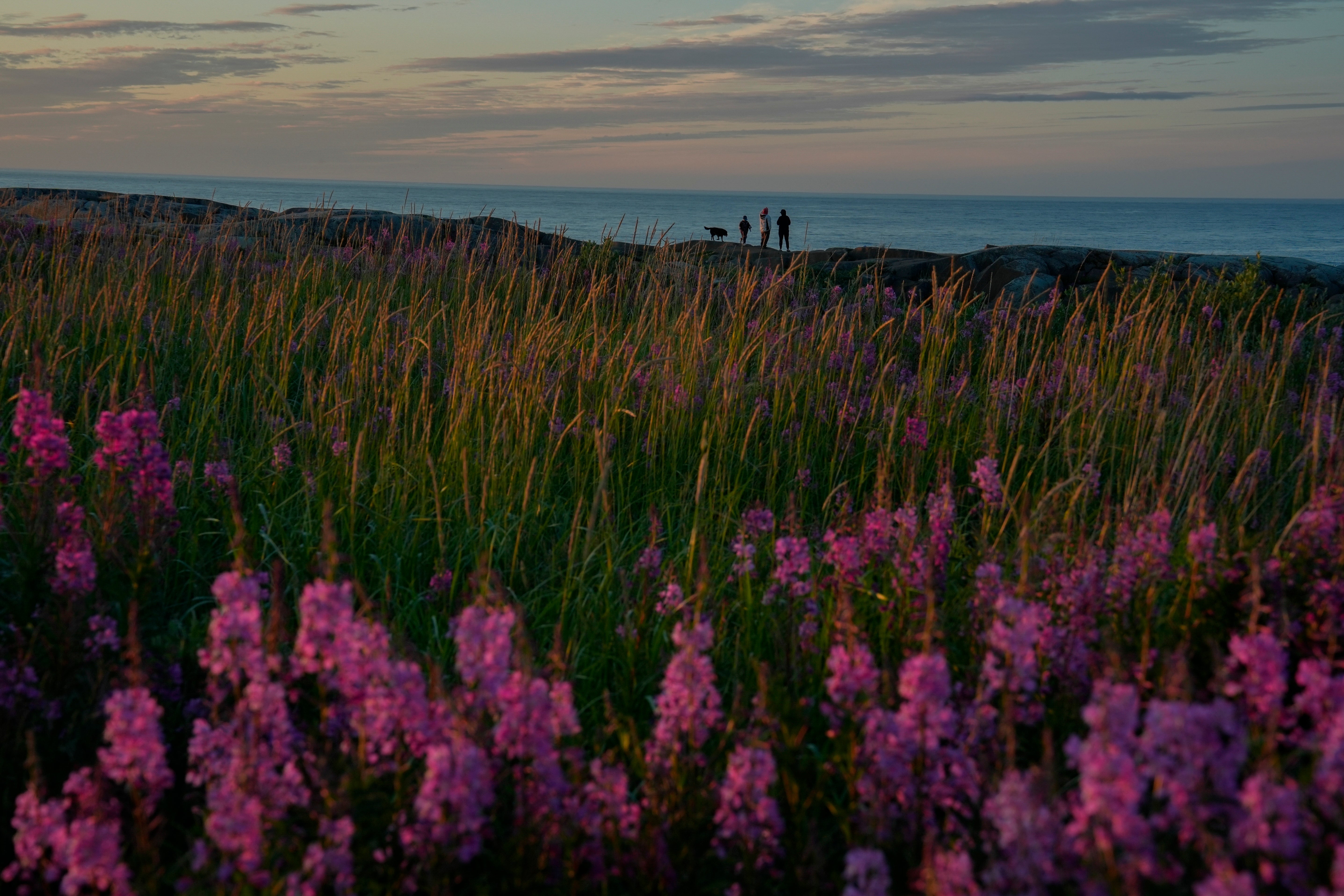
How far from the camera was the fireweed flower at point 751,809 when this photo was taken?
1460 millimetres

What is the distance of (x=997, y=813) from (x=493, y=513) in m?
2.27

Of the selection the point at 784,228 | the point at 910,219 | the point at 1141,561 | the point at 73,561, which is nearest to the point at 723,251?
the point at 784,228

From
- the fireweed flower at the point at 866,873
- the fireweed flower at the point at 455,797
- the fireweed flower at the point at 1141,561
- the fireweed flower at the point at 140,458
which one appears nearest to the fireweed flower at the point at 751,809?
the fireweed flower at the point at 866,873

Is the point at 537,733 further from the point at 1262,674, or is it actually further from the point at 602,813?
the point at 1262,674

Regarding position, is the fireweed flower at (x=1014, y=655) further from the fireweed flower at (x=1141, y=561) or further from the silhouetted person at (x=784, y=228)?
the silhouetted person at (x=784, y=228)

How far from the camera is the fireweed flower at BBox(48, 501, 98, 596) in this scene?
6.40 feet

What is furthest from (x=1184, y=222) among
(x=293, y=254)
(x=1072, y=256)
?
(x=293, y=254)

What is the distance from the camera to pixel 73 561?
6.42ft

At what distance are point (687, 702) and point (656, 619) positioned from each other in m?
1.02

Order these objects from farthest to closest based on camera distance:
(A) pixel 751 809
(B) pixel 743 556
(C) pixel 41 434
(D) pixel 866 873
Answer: (B) pixel 743 556
(C) pixel 41 434
(A) pixel 751 809
(D) pixel 866 873

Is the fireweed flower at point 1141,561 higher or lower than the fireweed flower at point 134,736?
higher

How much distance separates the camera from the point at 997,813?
135cm

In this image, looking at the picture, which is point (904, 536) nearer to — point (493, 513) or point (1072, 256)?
point (493, 513)

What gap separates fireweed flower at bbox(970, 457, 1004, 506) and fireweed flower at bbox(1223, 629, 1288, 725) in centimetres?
110
